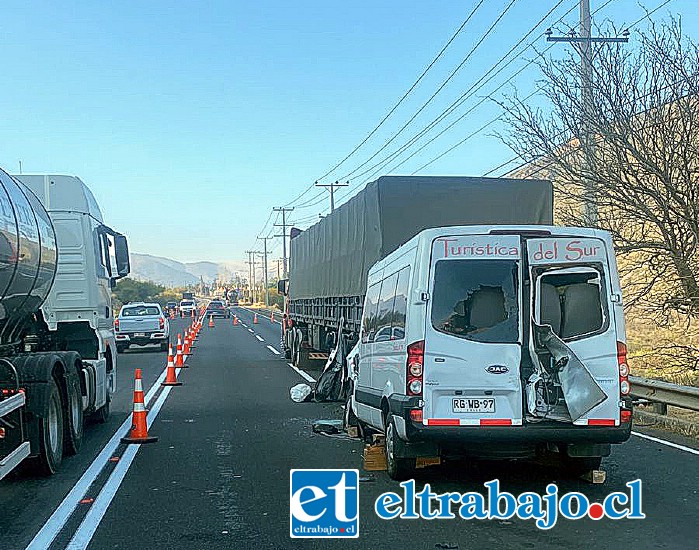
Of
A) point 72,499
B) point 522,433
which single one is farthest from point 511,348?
point 72,499

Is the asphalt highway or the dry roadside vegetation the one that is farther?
the dry roadside vegetation

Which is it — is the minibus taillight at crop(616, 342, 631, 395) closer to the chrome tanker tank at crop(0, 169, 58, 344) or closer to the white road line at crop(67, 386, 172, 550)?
the white road line at crop(67, 386, 172, 550)

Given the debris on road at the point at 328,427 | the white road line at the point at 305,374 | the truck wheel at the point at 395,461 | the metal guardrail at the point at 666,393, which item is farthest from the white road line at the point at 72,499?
the white road line at the point at 305,374

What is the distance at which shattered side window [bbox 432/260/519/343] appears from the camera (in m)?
8.23

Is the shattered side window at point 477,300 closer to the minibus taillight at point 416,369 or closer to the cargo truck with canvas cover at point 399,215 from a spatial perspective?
the minibus taillight at point 416,369

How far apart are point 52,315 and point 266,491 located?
4.95 meters

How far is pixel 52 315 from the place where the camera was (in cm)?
1235

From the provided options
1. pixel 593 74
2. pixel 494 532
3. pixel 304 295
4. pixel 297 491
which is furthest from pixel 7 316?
pixel 304 295

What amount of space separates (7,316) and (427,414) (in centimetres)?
449

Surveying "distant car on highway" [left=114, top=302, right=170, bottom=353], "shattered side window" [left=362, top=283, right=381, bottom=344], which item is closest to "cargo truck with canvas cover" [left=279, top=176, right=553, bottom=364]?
"shattered side window" [left=362, top=283, right=381, bottom=344]

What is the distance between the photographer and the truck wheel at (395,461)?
8.72 metres

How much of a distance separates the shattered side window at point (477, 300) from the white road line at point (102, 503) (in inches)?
130

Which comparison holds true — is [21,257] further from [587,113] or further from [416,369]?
[587,113]

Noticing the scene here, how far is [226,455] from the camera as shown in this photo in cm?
1104
